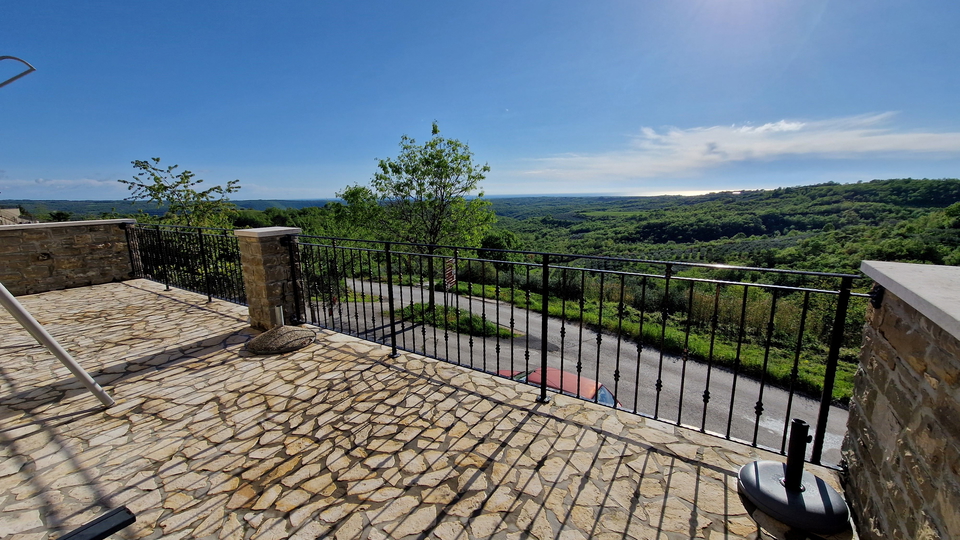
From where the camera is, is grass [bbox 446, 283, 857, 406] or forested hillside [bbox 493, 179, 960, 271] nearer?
grass [bbox 446, 283, 857, 406]

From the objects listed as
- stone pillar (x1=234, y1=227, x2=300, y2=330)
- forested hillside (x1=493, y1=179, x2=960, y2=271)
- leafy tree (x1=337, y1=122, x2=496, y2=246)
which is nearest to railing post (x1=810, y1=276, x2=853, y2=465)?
stone pillar (x1=234, y1=227, x2=300, y2=330)

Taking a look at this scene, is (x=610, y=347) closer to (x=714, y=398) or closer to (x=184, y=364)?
(x=714, y=398)

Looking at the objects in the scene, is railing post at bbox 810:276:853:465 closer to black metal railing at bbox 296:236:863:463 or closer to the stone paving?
black metal railing at bbox 296:236:863:463

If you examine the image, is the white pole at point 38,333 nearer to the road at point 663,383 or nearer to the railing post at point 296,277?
the railing post at point 296,277

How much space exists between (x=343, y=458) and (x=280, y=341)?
2031mm

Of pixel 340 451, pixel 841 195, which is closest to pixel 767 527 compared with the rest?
pixel 340 451

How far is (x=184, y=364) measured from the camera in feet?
11.8

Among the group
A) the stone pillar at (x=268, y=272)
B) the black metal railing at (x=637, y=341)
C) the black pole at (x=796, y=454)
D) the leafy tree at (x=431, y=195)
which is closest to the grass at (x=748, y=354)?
the black metal railing at (x=637, y=341)

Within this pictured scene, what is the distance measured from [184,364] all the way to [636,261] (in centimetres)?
405

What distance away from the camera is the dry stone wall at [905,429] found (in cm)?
121

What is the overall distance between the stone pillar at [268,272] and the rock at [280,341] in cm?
38

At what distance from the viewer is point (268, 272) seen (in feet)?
13.8

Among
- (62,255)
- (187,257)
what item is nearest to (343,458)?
(187,257)

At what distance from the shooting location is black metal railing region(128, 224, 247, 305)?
5.45 metres
